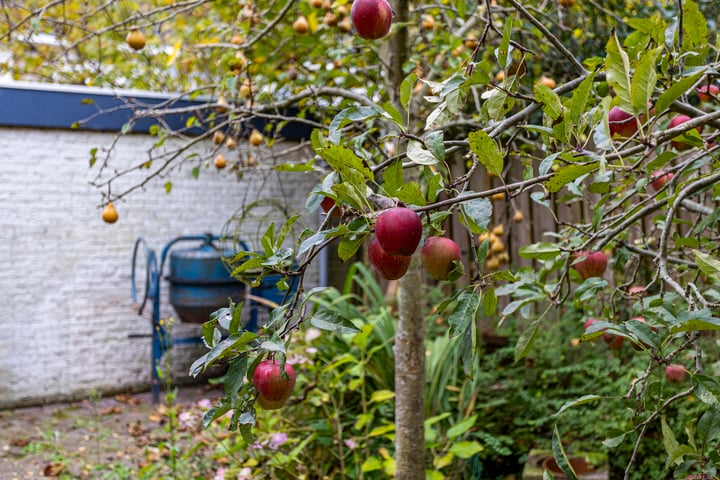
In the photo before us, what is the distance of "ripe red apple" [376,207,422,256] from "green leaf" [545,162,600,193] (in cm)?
18

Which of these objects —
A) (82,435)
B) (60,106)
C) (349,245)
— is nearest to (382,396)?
(349,245)

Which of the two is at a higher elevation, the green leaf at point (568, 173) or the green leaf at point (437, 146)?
the green leaf at point (437, 146)

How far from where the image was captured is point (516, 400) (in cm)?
→ 257

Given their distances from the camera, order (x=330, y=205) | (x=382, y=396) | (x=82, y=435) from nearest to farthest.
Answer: (x=330, y=205) → (x=382, y=396) → (x=82, y=435)

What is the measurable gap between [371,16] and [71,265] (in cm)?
375

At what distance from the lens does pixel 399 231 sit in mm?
639

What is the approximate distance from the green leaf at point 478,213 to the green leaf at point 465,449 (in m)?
1.44

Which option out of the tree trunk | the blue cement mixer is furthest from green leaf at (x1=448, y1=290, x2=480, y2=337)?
the blue cement mixer

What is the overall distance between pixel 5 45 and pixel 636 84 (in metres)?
6.13

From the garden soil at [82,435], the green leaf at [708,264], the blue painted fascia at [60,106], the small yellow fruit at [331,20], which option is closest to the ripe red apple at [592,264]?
the green leaf at [708,264]

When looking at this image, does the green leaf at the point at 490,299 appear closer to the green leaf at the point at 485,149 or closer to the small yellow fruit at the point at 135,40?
the green leaf at the point at 485,149

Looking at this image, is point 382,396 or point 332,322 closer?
point 332,322

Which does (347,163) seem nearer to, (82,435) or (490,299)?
(490,299)

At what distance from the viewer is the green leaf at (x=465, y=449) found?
6.51ft
